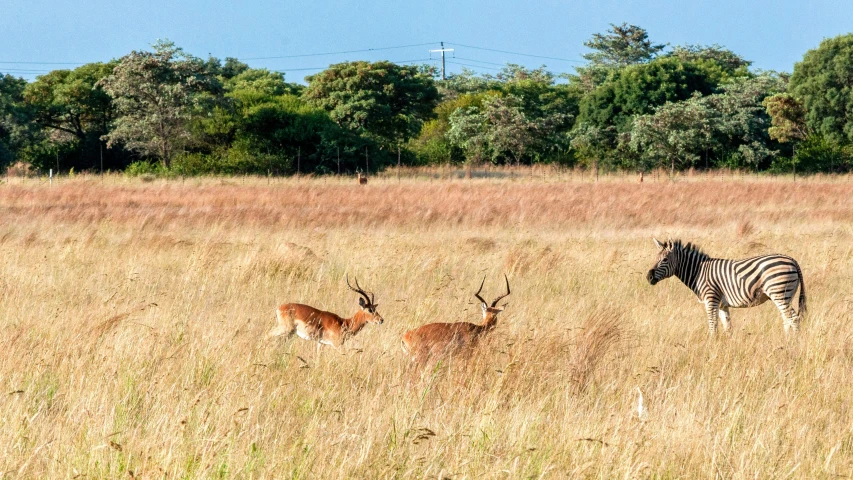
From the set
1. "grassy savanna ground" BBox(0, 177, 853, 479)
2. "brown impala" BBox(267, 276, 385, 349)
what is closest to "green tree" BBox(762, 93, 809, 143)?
"grassy savanna ground" BBox(0, 177, 853, 479)

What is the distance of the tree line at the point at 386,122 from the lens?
41.3 m

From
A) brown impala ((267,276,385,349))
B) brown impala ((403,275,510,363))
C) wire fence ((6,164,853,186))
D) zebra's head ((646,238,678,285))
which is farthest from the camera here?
wire fence ((6,164,853,186))

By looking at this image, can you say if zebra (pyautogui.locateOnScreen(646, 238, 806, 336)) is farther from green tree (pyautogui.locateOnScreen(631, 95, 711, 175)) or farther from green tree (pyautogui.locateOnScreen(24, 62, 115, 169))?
green tree (pyautogui.locateOnScreen(24, 62, 115, 169))

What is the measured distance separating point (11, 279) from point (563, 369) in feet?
20.8

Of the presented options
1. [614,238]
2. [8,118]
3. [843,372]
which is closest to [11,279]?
[843,372]

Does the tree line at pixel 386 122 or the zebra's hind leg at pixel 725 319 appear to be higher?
the tree line at pixel 386 122

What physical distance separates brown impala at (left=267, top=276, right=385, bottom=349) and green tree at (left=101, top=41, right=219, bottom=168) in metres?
35.2

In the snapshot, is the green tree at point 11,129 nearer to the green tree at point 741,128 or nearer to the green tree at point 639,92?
the green tree at point 639,92

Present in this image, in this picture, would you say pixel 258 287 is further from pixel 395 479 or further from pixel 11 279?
pixel 395 479

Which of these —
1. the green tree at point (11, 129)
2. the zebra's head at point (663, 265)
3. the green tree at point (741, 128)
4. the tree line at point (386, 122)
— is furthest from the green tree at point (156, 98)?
the zebra's head at point (663, 265)

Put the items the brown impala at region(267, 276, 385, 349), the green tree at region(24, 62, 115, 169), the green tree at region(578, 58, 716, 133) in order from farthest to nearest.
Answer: the green tree at region(578, 58, 716, 133)
the green tree at region(24, 62, 115, 169)
the brown impala at region(267, 276, 385, 349)

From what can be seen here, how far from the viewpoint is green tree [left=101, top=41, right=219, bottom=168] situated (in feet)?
133

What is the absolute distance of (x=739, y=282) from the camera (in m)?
7.66

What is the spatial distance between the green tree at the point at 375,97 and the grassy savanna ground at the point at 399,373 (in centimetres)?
3597
